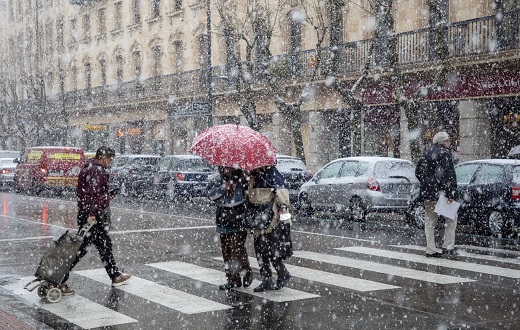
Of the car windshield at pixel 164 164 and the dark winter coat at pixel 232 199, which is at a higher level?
the dark winter coat at pixel 232 199

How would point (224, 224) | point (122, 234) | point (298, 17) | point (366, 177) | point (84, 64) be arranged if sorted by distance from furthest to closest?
point (84, 64)
point (298, 17)
point (366, 177)
point (122, 234)
point (224, 224)

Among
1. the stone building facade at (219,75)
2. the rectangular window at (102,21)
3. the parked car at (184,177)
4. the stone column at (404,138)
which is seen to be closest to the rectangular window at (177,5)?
the stone building facade at (219,75)

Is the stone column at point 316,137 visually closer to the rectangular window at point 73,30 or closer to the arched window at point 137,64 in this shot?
the arched window at point 137,64

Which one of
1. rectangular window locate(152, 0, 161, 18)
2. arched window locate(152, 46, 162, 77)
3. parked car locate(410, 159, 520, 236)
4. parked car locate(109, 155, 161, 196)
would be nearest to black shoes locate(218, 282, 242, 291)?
parked car locate(410, 159, 520, 236)

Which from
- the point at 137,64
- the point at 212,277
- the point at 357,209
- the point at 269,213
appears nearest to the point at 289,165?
the point at 357,209

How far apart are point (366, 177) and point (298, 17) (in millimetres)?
15569

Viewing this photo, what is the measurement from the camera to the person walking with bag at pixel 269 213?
27.3 feet

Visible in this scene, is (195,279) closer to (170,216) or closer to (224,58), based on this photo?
(170,216)

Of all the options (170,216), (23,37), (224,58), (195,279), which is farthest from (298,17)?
(23,37)

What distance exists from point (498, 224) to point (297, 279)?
20.8ft

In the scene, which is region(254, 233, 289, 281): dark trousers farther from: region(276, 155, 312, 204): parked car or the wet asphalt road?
region(276, 155, 312, 204): parked car

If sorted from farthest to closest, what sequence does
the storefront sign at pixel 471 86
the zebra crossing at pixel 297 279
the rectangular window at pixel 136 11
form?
the rectangular window at pixel 136 11, the storefront sign at pixel 471 86, the zebra crossing at pixel 297 279

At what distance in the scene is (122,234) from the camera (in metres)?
14.9

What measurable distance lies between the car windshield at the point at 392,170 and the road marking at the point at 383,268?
5.74m
